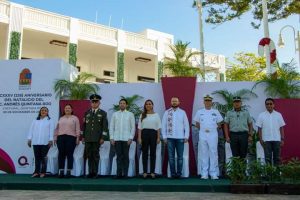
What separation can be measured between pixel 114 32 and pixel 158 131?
13989 mm

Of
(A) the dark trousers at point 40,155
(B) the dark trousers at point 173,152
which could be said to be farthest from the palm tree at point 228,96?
(A) the dark trousers at point 40,155

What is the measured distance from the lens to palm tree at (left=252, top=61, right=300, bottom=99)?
8086 millimetres

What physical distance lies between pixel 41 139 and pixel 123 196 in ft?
9.58

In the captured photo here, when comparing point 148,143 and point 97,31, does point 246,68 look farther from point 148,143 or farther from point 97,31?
point 148,143

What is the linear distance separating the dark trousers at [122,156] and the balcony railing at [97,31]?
12942 millimetres

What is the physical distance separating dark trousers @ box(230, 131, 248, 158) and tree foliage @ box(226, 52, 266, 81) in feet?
62.1

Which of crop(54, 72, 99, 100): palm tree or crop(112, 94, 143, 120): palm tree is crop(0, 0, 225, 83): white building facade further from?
crop(54, 72, 99, 100): palm tree

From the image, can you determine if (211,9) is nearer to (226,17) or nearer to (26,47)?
(226,17)

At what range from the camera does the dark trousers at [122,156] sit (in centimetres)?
745

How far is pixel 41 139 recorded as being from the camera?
7734 millimetres

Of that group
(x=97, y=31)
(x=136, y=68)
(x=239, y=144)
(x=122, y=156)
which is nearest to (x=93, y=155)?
(x=122, y=156)

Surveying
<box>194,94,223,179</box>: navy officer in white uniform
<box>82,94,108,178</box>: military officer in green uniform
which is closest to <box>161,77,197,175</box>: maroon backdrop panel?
<box>194,94,223,179</box>: navy officer in white uniform

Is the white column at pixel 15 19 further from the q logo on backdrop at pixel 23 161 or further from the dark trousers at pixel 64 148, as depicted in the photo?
the dark trousers at pixel 64 148

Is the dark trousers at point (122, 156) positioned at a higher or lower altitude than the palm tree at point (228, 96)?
lower
